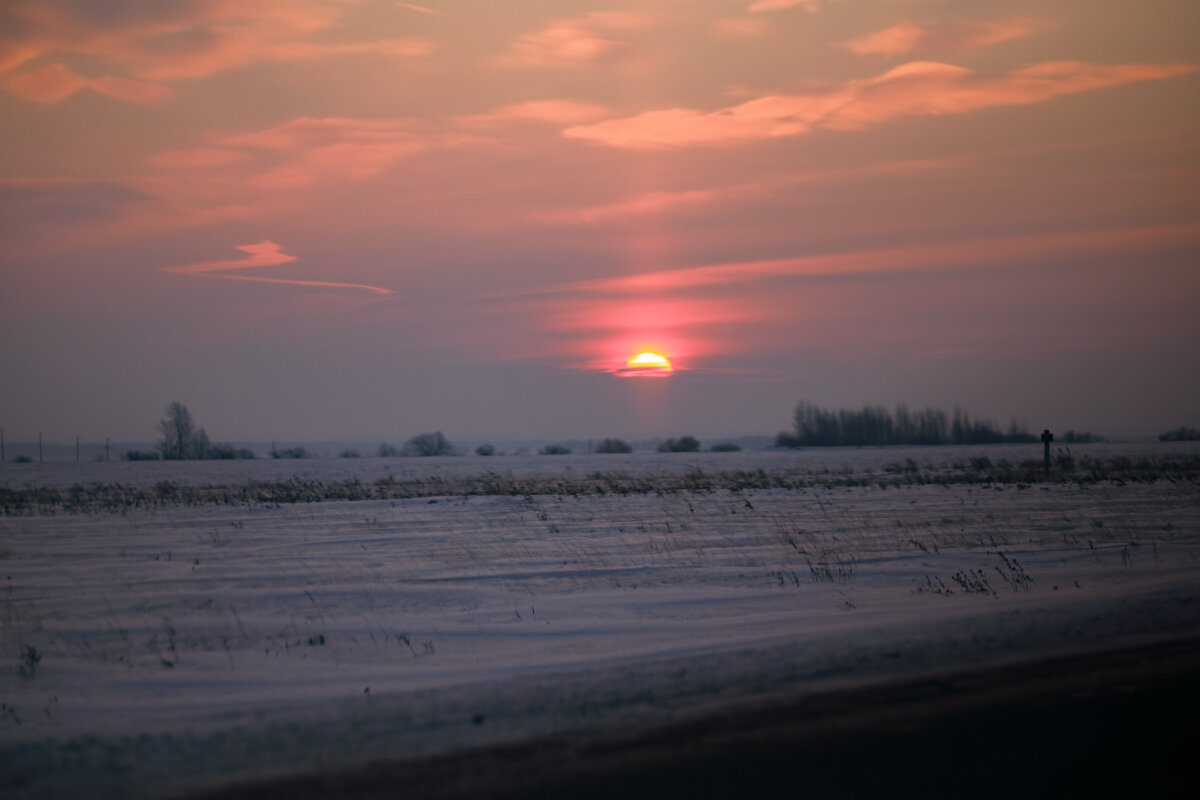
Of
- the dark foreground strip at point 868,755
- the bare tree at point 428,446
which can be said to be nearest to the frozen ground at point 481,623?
the dark foreground strip at point 868,755

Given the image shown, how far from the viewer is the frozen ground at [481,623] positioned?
20.9 ft

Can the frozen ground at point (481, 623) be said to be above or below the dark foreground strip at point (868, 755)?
below

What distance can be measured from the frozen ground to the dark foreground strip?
1.46ft

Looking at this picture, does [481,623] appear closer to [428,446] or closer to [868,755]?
[868,755]

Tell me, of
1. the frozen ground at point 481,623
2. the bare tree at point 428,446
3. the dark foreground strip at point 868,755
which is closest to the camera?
the dark foreground strip at point 868,755

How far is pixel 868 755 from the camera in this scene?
211 inches

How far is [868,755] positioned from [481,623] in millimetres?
6063

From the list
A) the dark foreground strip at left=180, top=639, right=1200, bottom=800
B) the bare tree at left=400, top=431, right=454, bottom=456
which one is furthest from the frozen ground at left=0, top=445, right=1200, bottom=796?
the bare tree at left=400, top=431, right=454, bottom=456

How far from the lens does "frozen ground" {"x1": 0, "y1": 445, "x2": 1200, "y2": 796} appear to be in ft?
20.9

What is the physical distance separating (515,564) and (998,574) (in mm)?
7729

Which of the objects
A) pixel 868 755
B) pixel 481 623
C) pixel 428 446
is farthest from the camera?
pixel 428 446

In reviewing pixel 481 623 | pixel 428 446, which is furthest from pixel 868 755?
pixel 428 446

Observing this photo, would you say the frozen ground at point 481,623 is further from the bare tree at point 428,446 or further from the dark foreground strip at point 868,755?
the bare tree at point 428,446

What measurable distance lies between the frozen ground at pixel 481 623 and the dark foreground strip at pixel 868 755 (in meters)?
0.45
